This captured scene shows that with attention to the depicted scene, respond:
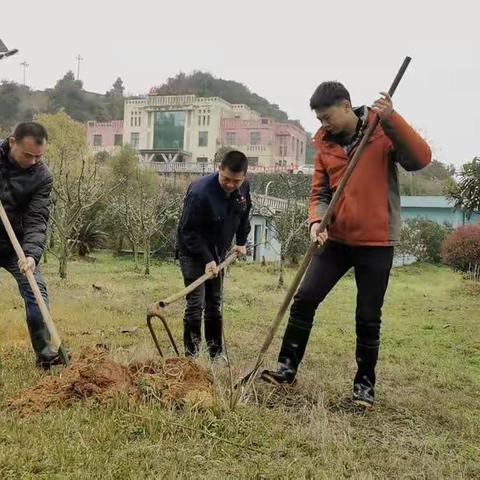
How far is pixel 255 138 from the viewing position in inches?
2207

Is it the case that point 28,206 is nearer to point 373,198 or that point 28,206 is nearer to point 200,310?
point 200,310

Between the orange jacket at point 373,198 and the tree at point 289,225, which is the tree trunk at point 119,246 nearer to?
the tree at point 289,225

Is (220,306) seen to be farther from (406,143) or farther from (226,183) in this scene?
(406,143)

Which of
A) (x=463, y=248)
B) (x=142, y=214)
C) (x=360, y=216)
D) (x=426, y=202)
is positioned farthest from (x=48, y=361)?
(x=426, y=202)

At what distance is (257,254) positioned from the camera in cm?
2506

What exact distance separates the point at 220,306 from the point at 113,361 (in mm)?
1096

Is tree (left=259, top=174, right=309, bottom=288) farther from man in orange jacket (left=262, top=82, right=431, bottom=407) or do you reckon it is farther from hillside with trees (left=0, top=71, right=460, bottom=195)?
hillside with trees (left=0, top=71, right=460, bottom=195)

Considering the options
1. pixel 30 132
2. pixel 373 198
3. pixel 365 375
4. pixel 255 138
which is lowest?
pixel 365 375

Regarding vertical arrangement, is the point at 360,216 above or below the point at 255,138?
below

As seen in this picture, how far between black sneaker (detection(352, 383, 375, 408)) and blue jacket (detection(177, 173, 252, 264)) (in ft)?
4.64

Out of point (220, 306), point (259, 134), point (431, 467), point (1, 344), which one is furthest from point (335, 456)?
point (259, 134)

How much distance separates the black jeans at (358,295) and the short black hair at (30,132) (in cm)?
→ 195

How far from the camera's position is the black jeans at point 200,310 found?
177 inches

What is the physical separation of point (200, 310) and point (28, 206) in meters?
1.43
